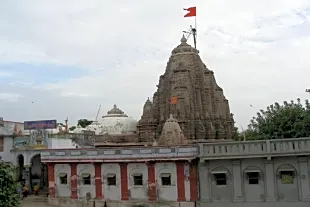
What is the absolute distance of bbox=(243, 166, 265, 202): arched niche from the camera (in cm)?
2686

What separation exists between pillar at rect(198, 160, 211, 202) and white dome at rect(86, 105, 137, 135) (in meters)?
29.4

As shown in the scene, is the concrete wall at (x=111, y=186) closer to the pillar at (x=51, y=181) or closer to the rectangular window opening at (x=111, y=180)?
the rectangular window opening at (x=111, y=180)

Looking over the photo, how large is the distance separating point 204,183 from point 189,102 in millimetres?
20772

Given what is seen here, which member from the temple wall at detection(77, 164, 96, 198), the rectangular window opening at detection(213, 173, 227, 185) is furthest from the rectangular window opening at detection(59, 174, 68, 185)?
the rectangular window opening at detection(213, 173, 227, 185)

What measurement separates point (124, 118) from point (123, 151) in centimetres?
3096

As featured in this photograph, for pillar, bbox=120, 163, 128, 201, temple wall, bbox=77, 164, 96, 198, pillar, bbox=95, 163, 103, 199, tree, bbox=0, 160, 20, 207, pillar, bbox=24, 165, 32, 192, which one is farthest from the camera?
pillar, bbox=24, 165, 32, 192

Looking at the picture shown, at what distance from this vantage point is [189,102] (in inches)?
1892

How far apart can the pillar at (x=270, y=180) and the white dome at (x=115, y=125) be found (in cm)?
Result: 3166

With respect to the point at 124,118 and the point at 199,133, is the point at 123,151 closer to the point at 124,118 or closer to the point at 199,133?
the point at 199,133

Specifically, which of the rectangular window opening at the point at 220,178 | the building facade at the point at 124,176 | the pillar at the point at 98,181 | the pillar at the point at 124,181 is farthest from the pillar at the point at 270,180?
the pillar at the point at 98,181

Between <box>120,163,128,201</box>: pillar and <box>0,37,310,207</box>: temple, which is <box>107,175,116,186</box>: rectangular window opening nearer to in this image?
<box>0,37,310,207</box>: temple

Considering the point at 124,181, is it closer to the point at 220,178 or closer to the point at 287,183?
the point at 220,178

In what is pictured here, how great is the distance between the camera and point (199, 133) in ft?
153

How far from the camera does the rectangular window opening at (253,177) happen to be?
2706cm
